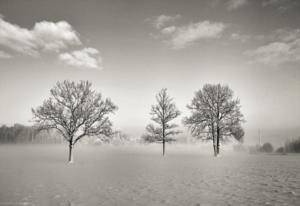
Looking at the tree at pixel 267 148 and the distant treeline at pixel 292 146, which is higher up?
the distant treeline at pixel 292 146

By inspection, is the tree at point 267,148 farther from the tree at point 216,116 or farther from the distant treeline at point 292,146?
the tree at point 216,116

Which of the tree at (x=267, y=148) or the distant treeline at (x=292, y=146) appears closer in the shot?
the distant treeline at (x=292, y=146)

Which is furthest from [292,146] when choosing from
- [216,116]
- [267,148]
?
[216,116]

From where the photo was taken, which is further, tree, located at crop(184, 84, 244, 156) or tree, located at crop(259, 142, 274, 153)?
tree, located at crop(259, 142, 274, 153)

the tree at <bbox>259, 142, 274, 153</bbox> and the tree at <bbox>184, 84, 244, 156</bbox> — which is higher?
the tree at <bbox>184, 84, 244, 156</bbox>

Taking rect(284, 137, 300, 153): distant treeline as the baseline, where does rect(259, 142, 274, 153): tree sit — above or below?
below

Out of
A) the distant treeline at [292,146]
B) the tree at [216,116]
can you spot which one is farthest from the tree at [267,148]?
the tree at [216,116]

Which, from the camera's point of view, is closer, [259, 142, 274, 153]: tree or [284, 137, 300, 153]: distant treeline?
[284, 137, 300, 153]: distant treeline

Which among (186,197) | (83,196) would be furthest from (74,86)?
(186,197)

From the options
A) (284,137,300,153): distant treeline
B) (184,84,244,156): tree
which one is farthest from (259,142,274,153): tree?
(184,84,244,156): tree

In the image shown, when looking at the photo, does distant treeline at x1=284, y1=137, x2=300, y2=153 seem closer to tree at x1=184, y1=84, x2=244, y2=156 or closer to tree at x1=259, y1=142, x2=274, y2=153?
tree at x1=259, y1=142, x2=274, y2=153

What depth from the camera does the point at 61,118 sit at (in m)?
24.2

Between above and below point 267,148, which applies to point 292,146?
above

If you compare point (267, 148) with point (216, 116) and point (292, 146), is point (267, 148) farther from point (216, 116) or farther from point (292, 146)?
point (216, 116)
